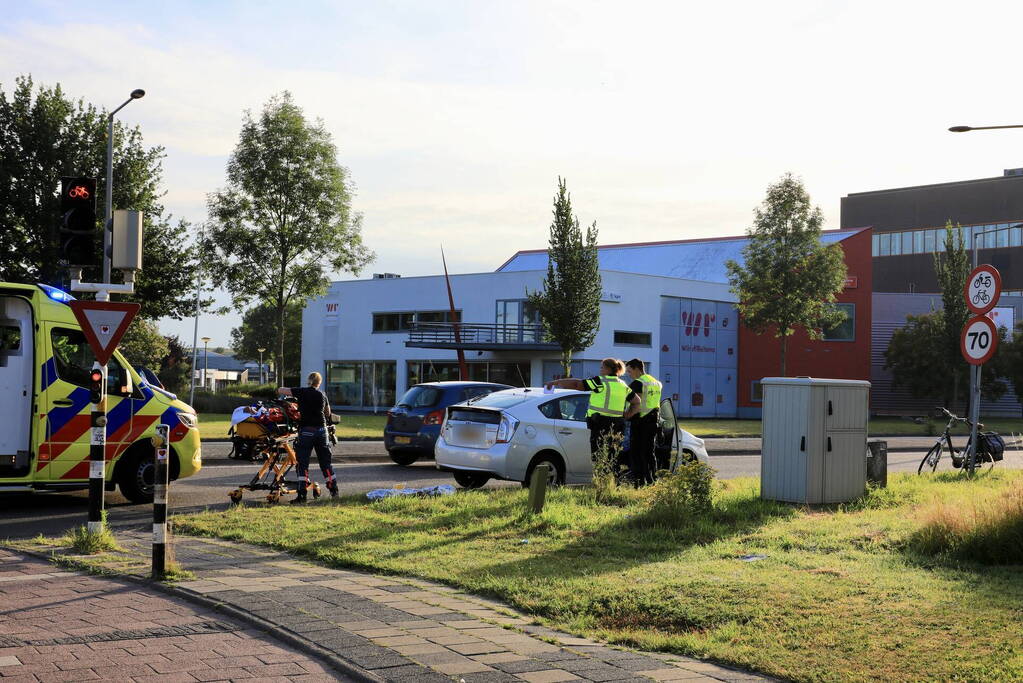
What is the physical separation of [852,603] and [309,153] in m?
35.6

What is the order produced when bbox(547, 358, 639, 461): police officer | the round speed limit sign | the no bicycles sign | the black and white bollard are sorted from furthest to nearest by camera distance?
1. the round speed limit sign
2. the no bicycles sign
3. bbox(547, 358, 639, 461): police officer
4. the black and white bollard

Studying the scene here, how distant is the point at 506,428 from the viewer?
1456 centimetres

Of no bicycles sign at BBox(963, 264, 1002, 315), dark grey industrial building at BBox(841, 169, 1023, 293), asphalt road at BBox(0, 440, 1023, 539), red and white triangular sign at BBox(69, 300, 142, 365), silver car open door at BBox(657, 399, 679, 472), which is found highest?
dark grey industrial building at BBox(841, 169, 1023, 293)

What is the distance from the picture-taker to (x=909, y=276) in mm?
88688

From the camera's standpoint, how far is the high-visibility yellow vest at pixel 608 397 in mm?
14281

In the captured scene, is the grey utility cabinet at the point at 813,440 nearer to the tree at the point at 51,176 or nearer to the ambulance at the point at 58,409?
the ambulance at the point at 58,409

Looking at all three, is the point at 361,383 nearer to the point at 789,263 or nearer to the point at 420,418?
the point at 789,263

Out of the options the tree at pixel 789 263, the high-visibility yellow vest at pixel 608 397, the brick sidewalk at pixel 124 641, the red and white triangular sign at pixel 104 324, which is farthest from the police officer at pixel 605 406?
the tree at pixel 789 263

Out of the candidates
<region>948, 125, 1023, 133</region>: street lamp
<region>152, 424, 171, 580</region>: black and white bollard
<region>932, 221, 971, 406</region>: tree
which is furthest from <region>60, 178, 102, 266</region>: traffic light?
<region>932, 221, 971, 406</region>: tree

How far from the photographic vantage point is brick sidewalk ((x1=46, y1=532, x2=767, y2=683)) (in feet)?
18.5

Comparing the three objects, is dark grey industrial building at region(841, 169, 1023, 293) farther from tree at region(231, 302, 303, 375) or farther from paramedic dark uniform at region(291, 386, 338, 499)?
paramedic dark uniform at region(291, 386, 338, 499)

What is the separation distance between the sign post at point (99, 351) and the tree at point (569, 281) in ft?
101

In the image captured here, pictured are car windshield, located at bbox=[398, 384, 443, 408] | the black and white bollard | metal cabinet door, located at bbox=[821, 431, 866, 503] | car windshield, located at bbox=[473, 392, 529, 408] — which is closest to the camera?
the black and white bollard

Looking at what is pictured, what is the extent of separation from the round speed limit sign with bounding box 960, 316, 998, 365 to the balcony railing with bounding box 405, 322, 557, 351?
34844 mm
